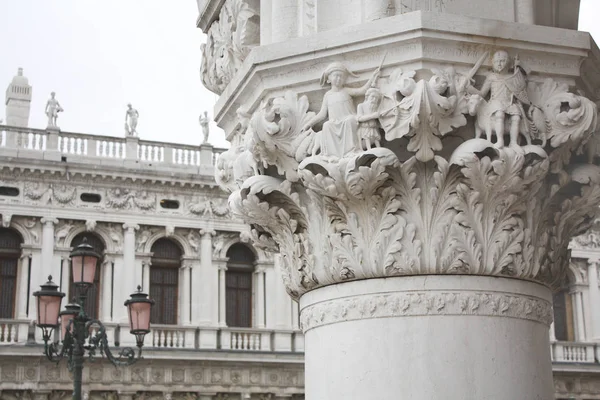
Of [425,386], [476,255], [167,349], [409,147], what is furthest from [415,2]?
[167,349]

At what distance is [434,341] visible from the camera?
3.12 meters

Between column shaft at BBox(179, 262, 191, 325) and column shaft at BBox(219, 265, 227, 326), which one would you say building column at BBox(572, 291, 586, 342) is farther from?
column shaft at BBox(179, 262, 191, 325)

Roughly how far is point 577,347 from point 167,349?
11126 mm

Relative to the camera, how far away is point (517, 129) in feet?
10.4

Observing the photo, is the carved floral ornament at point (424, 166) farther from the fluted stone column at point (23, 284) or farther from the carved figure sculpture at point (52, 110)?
the carved figure sculpture at point (52, 110)

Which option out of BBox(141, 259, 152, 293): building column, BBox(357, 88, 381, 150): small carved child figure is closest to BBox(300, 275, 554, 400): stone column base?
BBox(357, 88, 381, 150): small carved child figure

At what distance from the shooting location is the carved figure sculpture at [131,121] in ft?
84.8

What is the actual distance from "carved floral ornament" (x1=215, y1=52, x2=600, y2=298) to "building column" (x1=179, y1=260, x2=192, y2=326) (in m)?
21.9

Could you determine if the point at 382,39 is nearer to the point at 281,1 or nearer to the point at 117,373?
the point at 281,1

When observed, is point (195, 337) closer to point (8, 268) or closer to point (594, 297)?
point (8, 268)

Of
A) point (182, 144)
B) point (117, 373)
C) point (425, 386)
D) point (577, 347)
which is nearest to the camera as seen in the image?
point (425, 386)

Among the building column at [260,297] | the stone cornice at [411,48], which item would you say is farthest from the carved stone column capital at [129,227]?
the stone cornice at [411,48]

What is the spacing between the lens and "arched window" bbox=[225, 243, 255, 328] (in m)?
25.8

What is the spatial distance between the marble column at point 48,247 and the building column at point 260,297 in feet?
16.0
